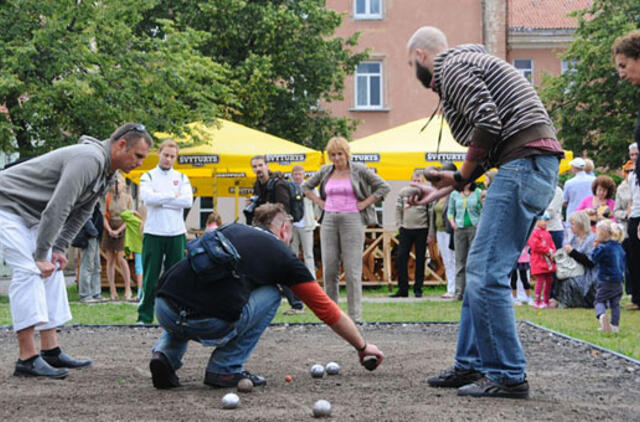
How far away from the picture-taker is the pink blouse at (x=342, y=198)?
32.6 feet

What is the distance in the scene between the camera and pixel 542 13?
Answer: 36094 mm

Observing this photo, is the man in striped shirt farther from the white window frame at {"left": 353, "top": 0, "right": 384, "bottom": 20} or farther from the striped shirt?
the white window frame at {"left": 353, "top": 0, "right": 384, "bottom": 20}

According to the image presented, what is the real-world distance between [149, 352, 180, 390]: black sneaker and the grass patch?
411cm

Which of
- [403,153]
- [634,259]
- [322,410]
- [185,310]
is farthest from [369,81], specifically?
[322,410]

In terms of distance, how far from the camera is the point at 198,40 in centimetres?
1912

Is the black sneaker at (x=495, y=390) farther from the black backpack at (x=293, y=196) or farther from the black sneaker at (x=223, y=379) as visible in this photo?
the black backpack at (x=293, y=196)

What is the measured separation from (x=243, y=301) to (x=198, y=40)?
14.4 m

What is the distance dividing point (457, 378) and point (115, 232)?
9642mm

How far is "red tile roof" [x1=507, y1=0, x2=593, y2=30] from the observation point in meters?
35.0

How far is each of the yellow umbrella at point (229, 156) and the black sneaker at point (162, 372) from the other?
10.2 m

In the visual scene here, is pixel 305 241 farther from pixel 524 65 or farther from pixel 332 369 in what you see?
pixel 524 65

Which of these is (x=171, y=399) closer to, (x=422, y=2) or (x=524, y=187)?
(x=524, y=187)

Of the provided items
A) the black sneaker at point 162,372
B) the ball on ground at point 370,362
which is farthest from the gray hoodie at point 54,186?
the ball on ground at point 370,362

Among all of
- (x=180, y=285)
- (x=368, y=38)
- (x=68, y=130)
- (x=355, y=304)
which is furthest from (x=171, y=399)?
(x=368, y=38)
